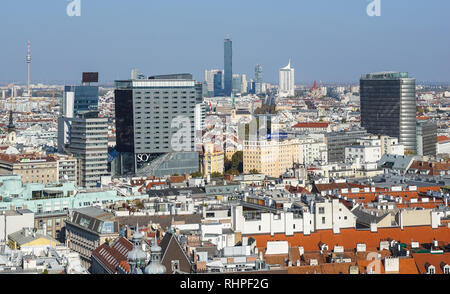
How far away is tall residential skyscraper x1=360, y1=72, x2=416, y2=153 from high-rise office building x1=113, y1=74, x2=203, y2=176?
14.4m

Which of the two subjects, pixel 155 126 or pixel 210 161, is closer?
pixel 155 126

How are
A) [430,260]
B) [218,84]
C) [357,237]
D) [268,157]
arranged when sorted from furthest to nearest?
[218,84] < [268,157] < [357,237] < [430,260]

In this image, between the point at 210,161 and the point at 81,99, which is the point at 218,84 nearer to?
the point at 81,99

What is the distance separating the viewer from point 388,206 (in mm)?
22297

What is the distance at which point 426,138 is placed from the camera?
5716 centimetres

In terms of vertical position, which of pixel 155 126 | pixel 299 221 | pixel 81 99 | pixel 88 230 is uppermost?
pixel 81 99

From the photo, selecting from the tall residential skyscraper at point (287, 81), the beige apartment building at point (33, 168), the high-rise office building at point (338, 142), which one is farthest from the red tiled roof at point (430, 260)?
the tall residential skyscraper at point (287, 81)

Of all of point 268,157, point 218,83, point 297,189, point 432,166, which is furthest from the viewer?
point 218,83

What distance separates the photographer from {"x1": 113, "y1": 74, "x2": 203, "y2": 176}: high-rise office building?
44.5 meters

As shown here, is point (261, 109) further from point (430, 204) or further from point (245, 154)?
point (430, 204)

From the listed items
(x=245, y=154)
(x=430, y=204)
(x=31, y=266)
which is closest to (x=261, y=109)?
(x=245, y=154)

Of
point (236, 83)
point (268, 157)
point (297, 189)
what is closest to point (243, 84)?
point (236, 83)

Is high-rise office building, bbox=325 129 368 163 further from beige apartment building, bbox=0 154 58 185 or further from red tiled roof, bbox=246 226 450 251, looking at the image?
red tiled roof, bbox=246 226 450 251

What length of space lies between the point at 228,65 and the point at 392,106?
63.8 metres
